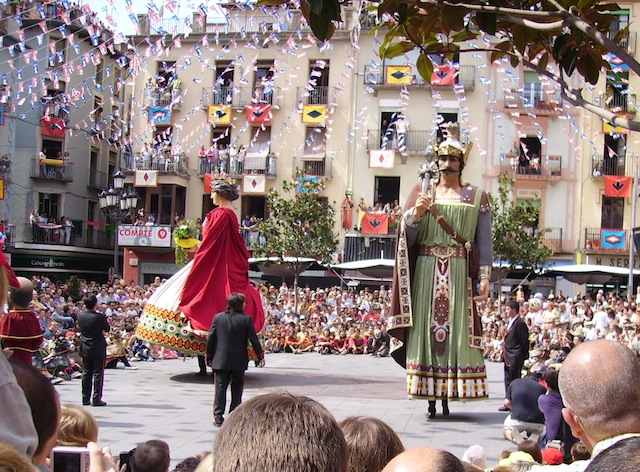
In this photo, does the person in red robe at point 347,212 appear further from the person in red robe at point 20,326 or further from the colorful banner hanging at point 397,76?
the person in red robe at point 20,326

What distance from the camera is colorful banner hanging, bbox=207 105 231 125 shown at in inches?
1426

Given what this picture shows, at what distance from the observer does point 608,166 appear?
→ 1363 inches

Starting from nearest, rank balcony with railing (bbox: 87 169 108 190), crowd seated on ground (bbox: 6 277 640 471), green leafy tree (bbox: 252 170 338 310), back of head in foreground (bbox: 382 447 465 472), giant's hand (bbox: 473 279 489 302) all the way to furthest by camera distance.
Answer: back of head in foreground (bbox: 382 447 465 472)
giant's hand (bbox: 473 279 489 302)
crowd seated on ground (bbox: 6 277 640 471)
green leafy tree (bbox: 252 170 338 310)
balcony with railing (bbox: 87 169 108 190)

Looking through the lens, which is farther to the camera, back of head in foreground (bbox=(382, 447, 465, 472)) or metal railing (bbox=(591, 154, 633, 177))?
metal railing (bbox=(591, 154, 633, 177))

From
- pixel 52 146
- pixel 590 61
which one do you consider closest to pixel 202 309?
pixel 590 61

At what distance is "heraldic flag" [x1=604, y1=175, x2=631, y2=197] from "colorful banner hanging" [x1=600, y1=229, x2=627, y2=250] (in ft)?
5.03

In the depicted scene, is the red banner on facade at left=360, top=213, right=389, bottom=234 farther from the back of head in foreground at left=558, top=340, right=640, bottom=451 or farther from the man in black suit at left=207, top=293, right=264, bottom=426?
the back of head in foreground at left=558, top=340, right=640, bottom=451

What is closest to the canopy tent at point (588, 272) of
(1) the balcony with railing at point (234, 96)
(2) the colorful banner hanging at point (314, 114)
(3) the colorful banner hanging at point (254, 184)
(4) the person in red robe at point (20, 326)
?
(2) the colorful banner hanging at point (314, 114)

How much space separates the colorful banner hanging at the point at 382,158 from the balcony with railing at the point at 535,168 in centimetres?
467

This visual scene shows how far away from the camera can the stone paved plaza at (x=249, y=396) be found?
6906 mm

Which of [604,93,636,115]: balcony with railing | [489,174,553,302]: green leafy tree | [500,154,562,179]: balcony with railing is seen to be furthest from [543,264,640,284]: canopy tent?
[500,154,562,179]: balcony with railing

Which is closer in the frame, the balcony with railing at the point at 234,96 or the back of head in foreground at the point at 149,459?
the back of head in foreground at the point at 149,459

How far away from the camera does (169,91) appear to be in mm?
37250

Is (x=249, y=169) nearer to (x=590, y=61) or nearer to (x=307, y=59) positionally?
(x=307, y=59)
